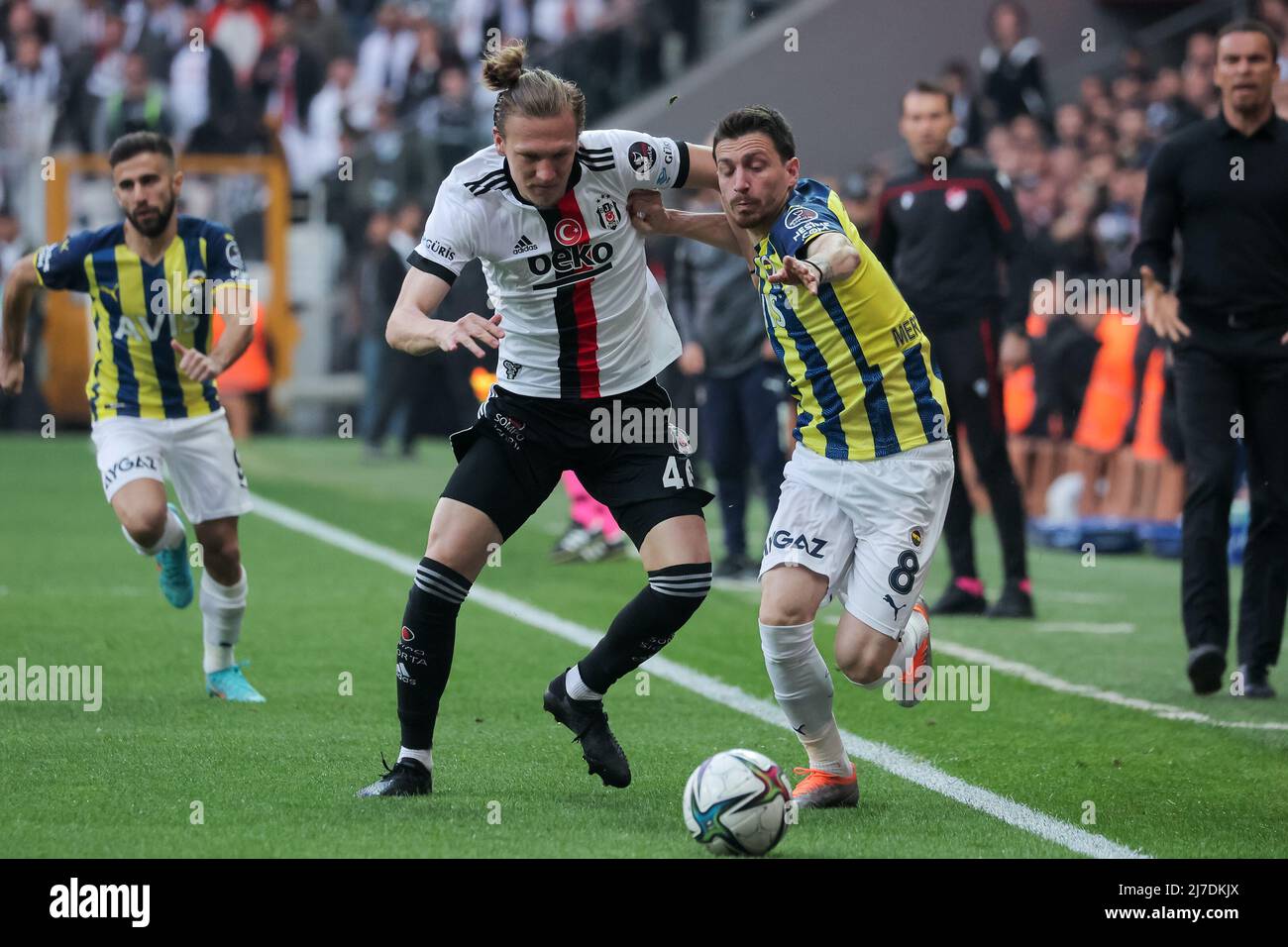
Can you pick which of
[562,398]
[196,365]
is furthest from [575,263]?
[196,365]

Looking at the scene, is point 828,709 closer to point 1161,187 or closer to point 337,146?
point 1161,187

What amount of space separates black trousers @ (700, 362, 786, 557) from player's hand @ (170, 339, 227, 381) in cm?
512

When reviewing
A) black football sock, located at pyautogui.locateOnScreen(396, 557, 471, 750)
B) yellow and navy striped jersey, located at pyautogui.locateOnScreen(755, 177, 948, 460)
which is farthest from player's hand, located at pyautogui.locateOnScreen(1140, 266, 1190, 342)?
black football sock, located at pyautogui.locateOnScreen(396, 557, 471, 750)

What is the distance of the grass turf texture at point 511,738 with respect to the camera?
5.63 meters

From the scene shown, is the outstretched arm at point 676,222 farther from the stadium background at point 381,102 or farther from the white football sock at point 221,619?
the stadium background at point 381,102

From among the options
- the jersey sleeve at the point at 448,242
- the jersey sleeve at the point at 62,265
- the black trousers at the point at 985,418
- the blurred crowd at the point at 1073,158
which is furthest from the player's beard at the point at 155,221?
the blurred crowd at the point at 1073,158

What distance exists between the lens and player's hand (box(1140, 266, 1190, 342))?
27.0ft

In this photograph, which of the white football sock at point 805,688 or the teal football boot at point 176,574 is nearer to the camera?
the white football sock at point 805,688

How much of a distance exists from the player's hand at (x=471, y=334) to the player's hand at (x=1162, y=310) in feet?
12.1

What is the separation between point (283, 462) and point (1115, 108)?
9.30m

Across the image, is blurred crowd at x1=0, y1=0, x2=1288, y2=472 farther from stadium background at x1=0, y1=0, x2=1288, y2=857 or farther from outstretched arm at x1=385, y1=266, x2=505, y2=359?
outstretched arm at x1=385, y1=266, x2=505, y2=359

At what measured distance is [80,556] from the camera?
12.9 metres

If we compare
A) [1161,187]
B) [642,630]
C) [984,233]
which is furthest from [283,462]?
[642,630]
